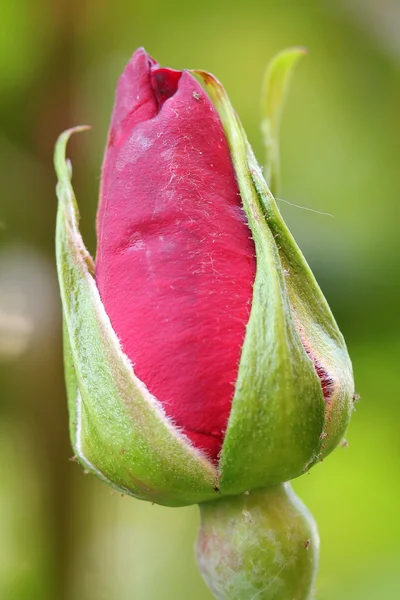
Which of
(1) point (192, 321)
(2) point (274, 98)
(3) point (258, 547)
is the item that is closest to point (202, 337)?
(1) point (192, 321)

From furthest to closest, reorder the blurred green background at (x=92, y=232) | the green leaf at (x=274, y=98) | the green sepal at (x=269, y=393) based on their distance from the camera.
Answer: the blurred green background at (x=92, y=232) < the green leaf at (x=274, y=98) < the green sepal at (x=269, y=393)

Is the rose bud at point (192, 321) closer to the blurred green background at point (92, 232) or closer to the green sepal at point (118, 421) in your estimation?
the green sepal at point (118, 421)

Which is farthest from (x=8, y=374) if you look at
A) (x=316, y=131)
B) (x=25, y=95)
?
(x=316, y=131)

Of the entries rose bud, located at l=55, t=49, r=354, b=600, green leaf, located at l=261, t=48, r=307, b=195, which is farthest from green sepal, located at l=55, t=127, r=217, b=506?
green leaf, located at l=261, t=48, r=307, b=195

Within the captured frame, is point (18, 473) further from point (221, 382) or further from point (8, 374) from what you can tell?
point (221, 382)

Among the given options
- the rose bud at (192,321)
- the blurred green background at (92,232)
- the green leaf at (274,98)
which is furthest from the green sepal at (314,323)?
the blurred green background at (92,232)

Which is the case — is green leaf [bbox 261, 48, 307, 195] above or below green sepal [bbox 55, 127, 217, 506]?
above

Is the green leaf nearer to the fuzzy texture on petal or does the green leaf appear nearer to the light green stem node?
the fuzzy texture on petal
